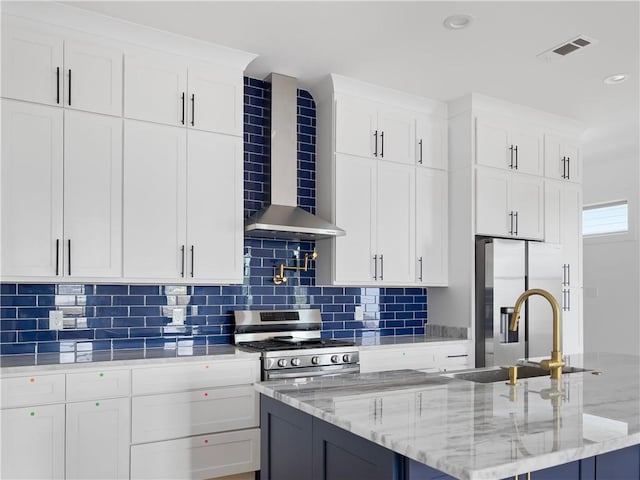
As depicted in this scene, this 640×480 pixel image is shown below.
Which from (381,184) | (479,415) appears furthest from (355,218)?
(479,415)

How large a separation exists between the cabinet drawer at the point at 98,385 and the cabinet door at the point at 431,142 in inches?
117

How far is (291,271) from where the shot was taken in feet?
14.7

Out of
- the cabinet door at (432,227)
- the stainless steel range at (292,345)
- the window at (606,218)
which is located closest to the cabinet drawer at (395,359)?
the stainless steel range at (292,345)

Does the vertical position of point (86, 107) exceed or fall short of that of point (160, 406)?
it exceeds it

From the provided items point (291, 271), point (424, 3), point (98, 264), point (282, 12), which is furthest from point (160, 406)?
point (424, 3)

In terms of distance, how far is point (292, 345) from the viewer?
3.86m

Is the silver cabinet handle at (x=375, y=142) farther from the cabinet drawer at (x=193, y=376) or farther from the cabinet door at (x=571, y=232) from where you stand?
the cabinet door at (x=571, y=232)

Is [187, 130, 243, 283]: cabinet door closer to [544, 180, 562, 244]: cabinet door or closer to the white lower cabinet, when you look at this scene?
the white lower cabinet

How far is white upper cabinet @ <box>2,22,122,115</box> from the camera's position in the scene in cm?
319

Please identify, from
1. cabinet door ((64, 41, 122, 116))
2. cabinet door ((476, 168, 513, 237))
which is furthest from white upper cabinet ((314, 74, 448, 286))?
cabinet door ((64, 41, 122, 116))

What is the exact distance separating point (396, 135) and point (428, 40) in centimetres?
114

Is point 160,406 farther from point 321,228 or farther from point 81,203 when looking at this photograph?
point 321,228

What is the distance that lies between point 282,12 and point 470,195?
235 centimetres

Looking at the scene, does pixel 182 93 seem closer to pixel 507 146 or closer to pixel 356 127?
pixel 356 127
